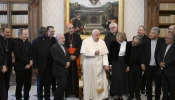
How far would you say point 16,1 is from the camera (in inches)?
326

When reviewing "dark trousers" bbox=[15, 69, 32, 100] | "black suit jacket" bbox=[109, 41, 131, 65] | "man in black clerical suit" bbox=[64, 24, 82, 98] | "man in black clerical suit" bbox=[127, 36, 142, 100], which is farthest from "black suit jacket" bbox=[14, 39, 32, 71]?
"man in black clerical suit" bbox=[127, 36, 142, 100]

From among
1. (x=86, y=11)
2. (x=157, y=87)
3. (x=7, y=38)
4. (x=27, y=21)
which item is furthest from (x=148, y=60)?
(x=27, y=21)

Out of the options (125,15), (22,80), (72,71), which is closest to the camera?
(22,80)

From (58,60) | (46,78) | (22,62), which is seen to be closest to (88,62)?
(58,60)

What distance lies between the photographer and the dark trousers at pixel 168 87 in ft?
16.6

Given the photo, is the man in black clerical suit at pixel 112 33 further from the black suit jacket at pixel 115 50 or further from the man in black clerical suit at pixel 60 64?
the man in black clerical suit at pixel 60 64

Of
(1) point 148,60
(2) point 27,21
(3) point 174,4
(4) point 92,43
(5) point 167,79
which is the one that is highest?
(3) point 174,4

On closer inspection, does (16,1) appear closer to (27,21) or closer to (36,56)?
(27,21)

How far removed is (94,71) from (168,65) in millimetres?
1582

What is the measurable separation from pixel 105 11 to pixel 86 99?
3783 millimetres

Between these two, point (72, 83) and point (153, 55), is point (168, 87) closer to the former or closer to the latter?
point (153, 55)

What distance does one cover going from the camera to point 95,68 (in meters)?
5.66

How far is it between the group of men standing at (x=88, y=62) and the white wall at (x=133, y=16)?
8.72ft

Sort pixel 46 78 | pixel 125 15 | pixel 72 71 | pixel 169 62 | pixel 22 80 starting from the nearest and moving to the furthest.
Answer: pixel 169 62 < pixel 22 80 < pixel 46 78 < pixel 72 71 < pixel 125 15
